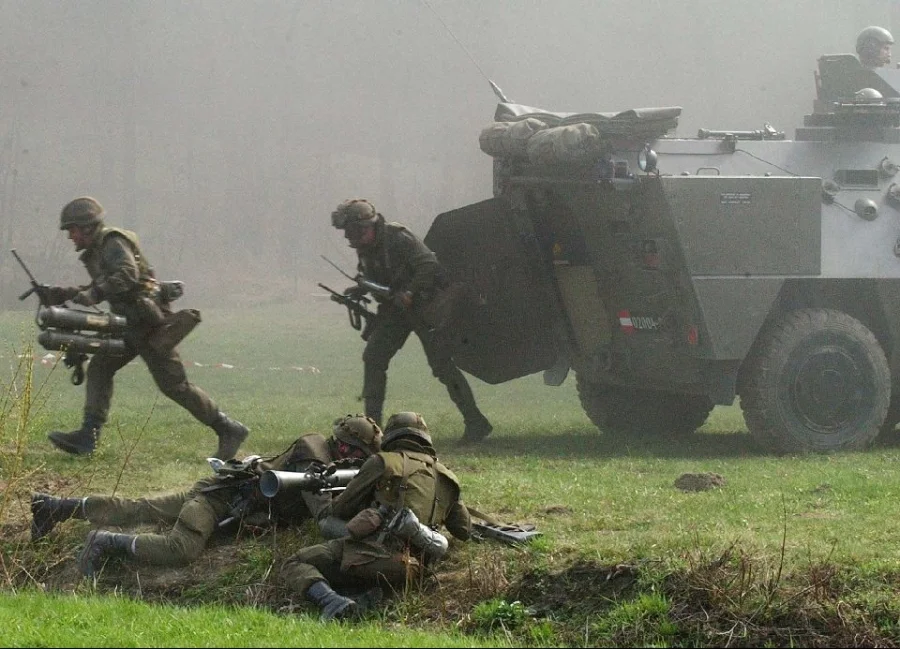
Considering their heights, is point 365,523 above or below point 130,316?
below

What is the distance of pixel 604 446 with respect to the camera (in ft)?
41.7

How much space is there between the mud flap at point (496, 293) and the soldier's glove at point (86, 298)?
3.04m

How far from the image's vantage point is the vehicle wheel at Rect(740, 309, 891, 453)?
11.9m

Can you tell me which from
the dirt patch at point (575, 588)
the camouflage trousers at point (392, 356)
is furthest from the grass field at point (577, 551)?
the camouflage trousers at point (392, 356)

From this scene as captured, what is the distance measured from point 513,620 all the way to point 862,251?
598 centimetres

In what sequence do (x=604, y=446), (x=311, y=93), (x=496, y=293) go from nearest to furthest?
(x=604, y=446) → (x=496, y=293) → (x=311, y=93)

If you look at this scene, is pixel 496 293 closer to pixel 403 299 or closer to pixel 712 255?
pixel 403 299

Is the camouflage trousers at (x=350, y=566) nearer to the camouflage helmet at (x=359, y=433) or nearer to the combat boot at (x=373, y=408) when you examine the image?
the camouflage helmet at (x=359, y=433)

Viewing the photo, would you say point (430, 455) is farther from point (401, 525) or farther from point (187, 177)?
point (187, 177)

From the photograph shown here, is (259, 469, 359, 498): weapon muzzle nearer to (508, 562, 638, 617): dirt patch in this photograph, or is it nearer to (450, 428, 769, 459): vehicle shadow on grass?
(508, 562, 638, 617): dirt patch

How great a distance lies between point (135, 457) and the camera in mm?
11250

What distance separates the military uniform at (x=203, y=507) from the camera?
27.4 ft

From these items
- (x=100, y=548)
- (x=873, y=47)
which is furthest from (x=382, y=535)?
(x=873, y=47)

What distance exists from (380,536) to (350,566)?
0.20 metres
